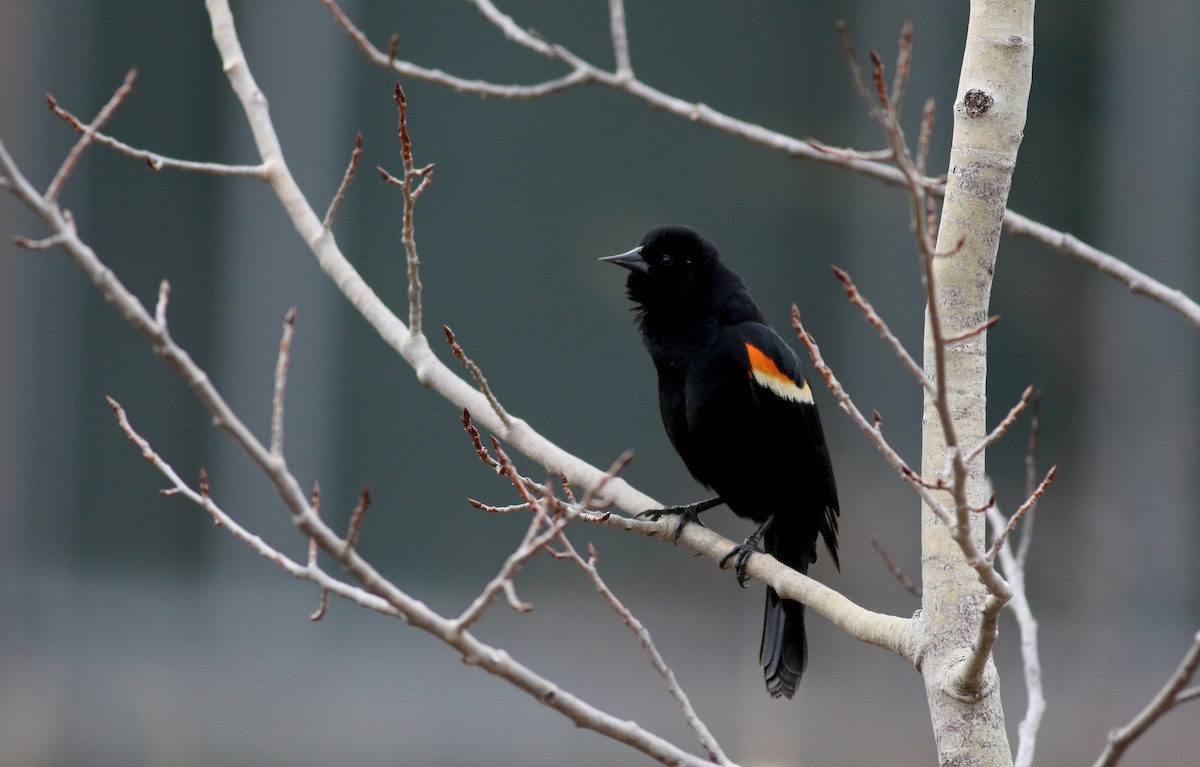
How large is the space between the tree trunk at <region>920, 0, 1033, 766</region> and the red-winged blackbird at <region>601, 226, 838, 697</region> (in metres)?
1.55

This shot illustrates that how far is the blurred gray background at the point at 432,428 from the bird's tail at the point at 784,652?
2.60 m

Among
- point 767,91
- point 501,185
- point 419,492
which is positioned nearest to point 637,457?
point 419,492

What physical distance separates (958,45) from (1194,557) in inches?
128

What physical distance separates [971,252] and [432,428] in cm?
505

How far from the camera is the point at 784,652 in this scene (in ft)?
12.3

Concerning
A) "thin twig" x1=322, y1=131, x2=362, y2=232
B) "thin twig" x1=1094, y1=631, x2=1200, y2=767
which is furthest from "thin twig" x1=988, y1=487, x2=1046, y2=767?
"thin twig" x1=322, y1=131, x2=362, y2=232

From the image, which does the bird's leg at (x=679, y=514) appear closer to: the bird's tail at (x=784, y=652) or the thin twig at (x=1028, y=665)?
the bird's tail at (x=784, y=652)

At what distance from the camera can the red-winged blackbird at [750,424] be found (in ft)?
12.6

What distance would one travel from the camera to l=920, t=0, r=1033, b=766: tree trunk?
7.14ft

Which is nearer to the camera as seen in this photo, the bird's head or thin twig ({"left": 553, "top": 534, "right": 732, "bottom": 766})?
thin twig ({"left": 553, "top": 534, "right": 732, "bottom": 766})

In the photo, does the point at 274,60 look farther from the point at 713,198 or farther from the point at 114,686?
the point at 114,686

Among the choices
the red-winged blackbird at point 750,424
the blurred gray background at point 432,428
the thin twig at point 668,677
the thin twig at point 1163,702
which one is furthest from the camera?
the blurred gray background at point 432,428

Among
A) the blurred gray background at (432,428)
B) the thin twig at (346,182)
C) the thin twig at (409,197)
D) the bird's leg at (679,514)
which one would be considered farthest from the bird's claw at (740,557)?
the blurred gray background at (432,428)

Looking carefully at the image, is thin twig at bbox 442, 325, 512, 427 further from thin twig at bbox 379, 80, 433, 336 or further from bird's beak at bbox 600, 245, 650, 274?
bird's beak at bbox 600, 245, 650, 274
